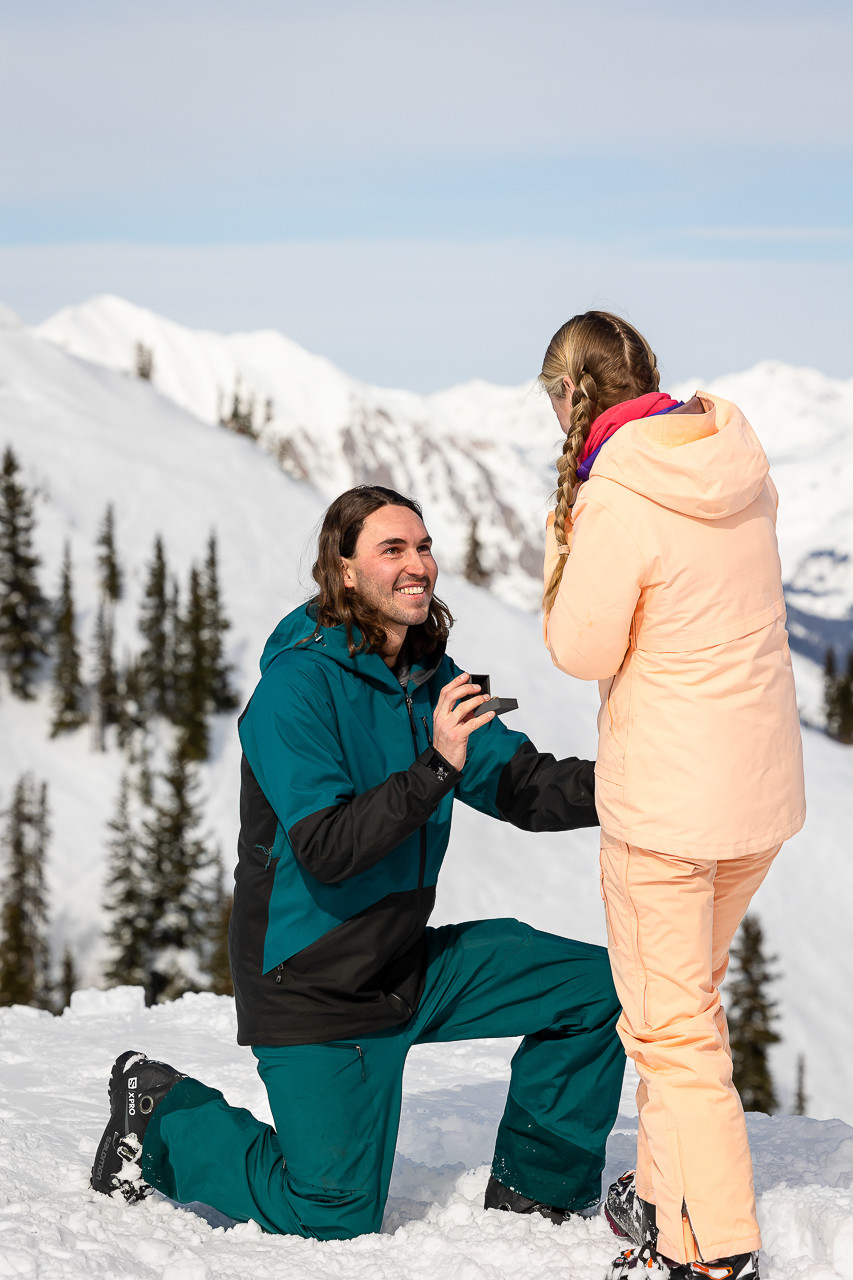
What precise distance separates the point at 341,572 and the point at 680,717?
1.48 metres

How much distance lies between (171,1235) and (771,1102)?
38.3m

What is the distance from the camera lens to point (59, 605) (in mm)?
67875

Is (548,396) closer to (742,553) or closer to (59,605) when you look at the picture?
(742,553)

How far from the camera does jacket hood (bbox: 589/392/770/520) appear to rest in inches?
128

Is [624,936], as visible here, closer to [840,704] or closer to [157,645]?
[157,645]

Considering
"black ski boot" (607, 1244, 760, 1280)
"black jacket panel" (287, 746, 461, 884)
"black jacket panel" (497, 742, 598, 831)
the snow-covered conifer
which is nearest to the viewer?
"black ski boot" (607, 1244, 760, 1280)

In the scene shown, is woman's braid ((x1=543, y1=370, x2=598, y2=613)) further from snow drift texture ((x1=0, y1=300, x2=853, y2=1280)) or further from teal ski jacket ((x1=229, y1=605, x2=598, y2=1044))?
teal ski jacket ((x1=229, y1=605, x2=598, y2=1044))

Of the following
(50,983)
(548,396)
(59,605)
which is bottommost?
(50,983)

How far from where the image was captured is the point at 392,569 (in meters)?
4.21

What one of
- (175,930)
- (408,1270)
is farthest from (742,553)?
(175,930)

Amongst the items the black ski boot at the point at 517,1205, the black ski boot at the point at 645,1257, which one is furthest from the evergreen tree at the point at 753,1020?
the black ski boot at the point at 645,1257

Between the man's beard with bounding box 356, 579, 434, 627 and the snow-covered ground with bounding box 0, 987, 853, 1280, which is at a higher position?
the man's beard with bounding box 356, 579, 434, 627

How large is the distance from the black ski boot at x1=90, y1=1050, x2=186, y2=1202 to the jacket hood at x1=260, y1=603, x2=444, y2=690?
1.62m

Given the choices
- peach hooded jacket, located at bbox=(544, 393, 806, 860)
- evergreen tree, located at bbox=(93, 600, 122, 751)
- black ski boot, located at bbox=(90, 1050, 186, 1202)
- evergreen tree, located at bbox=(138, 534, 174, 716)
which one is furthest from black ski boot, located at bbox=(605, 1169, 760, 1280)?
evergreen tree, located at bbox=(138, 534, 174, 716)
